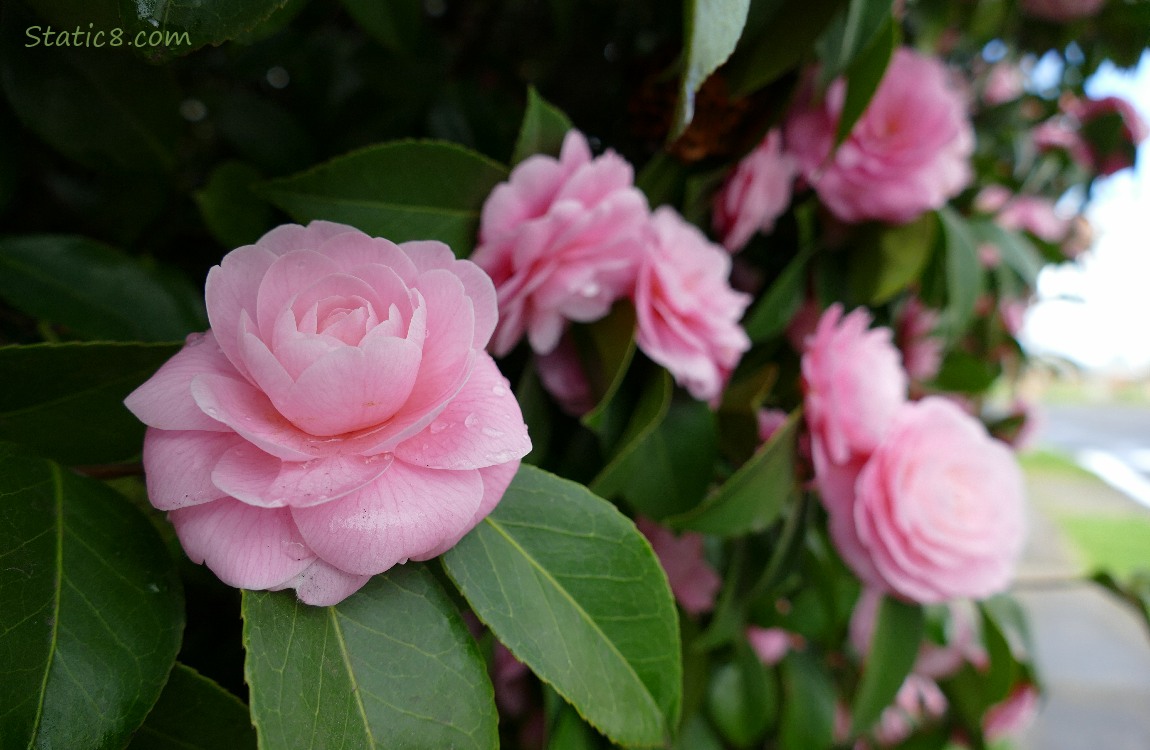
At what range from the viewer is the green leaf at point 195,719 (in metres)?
0.22

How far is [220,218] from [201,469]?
0.68 feet

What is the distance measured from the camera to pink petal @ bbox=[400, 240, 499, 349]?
21 cm

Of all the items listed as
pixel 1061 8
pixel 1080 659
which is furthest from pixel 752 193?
pixel 1080 659

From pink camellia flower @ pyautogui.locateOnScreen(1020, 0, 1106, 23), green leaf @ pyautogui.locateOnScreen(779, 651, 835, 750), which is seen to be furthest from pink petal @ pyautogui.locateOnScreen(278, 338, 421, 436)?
pink camellia flower @ pyautogui.locateOnScreen(1020, 0, 1106, 23)

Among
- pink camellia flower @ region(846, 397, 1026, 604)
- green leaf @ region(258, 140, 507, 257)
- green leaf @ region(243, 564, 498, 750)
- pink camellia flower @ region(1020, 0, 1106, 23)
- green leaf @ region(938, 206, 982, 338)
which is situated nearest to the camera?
→ green leaf @ region(243, 564, 498, 750)

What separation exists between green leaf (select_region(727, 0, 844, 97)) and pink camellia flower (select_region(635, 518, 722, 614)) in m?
0.26

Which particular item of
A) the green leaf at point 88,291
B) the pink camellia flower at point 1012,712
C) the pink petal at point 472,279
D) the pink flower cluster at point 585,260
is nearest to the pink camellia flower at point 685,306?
the pink flower cluster at point 585,260

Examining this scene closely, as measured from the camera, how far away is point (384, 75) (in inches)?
17.0

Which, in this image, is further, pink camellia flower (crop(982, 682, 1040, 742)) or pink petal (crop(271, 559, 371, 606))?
pink camellia flower (crop(982, 682, 1040, 742))

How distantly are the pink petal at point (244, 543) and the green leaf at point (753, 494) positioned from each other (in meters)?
0.19

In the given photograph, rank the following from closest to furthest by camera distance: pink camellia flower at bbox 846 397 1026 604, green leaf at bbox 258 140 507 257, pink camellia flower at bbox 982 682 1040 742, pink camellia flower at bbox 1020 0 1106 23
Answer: green leaf at bbox 258 140 507 257
pink camellia flower at bbox 846 397 1026 604
pink camellia flower at bbox 1020 0 1106 23
pink camellia flower at bbox 982 682 1040 742

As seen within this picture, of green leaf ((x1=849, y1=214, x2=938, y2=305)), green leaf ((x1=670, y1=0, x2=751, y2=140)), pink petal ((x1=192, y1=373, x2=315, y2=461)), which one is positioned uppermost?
green leaf ((x1=670, y1=0, x2=751, y2=140))

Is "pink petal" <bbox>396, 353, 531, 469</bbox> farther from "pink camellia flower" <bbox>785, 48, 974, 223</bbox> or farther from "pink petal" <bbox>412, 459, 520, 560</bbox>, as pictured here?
"pink camellia flower" <bbox>785, 48, 974, 223</bbox>

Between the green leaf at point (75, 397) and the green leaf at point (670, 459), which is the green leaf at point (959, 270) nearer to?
the green leaf at point (670, 459)
